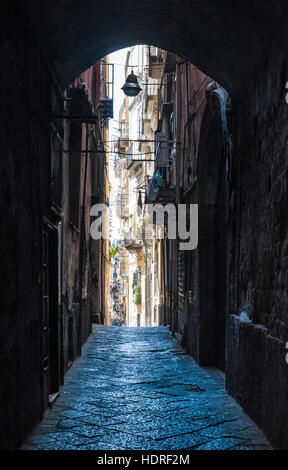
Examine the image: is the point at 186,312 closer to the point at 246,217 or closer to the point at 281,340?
the point at 246,217

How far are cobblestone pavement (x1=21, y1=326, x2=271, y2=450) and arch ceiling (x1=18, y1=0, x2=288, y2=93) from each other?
3320 millimetres

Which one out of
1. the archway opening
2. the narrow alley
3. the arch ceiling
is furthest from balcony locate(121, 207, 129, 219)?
the arch ceiling

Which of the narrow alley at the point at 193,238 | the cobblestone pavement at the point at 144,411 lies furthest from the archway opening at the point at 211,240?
the cobblestone pavement at the point at 144,411

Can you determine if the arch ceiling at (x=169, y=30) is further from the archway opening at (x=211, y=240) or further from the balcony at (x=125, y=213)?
the balcony at (x=125, y=213)

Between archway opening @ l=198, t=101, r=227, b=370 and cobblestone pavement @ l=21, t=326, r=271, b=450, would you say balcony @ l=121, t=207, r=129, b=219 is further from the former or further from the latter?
archway opening @ l=198, t=101, r=227, b=370

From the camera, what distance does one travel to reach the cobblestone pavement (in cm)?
496

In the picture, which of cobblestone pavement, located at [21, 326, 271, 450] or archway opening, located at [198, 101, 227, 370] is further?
archway opening, located at [198, 101, 227, 370]

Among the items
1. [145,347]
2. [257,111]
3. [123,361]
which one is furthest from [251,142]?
[145,347]

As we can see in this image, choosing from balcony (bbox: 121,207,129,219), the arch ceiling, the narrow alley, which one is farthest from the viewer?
balcony (bbox: 121,207,129,219)

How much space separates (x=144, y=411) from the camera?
6.21m

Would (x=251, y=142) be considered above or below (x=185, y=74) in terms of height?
below

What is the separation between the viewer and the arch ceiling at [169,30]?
17.0ft

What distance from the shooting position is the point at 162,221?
17672 mm

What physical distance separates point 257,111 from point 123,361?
5.69m
